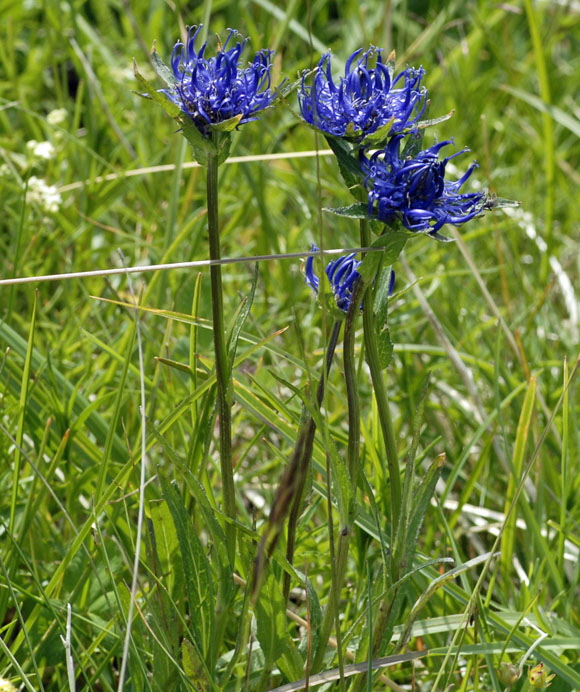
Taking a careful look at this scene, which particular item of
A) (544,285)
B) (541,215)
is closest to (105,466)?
(544,285)

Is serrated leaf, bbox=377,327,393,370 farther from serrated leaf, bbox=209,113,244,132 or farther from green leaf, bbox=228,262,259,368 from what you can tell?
serrated leaf, bbox=209,113,244,132

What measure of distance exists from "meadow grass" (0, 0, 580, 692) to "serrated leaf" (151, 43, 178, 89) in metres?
0.16

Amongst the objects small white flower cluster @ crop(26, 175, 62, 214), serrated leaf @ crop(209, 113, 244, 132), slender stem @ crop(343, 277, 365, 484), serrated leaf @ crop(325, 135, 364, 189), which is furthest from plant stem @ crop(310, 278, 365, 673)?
small white flower cluster @ crop(26, 175, 62, 214)

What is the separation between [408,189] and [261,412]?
1.58 feet

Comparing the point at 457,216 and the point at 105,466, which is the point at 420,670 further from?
the point at 457,216

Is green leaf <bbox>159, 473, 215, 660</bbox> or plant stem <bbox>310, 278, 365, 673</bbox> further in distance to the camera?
green leaf <bbox>159, 473, 215, 660</bbox>

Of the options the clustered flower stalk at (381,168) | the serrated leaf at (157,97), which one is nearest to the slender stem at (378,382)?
the clustered flower stalk at (381,168)

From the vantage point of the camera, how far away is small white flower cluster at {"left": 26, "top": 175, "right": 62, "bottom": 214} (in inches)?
74.3

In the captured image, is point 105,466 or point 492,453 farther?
point 492,453

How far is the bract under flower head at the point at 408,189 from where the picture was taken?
0.85 metres

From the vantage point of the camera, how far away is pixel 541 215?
108 inches

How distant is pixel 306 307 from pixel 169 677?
1.25 m

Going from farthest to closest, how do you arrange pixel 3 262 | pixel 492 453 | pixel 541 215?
1. pixel 541 215
2. pixel 3 262
3. pixel 492 453

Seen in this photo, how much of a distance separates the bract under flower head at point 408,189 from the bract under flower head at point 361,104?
1.2 inches
